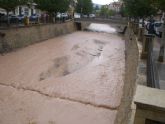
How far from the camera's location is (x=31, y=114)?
11844mm

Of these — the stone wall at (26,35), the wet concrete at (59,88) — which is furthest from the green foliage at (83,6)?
the wet concrete at (59,88)

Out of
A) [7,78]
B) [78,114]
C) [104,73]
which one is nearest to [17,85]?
[7,78]

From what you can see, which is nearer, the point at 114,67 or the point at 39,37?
the point at 114,67

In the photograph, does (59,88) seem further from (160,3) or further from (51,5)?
(51,5)

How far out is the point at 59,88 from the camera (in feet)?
50.5

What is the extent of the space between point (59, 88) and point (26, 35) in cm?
1367

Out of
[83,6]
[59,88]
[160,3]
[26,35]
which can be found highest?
[83,6]

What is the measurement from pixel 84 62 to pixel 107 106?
1035 cm

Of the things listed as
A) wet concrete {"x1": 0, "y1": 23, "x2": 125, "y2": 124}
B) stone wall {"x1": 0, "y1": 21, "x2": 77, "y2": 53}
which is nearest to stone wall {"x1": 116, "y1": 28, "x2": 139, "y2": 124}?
wet concrete {"x1": 0, "y1": 23, "x2": 125, "y2": 124}

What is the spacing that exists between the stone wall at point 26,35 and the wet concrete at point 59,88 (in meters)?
0.95

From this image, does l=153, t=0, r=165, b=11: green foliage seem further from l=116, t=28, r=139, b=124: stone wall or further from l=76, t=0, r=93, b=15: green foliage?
l=76, t=0, r=93, b=15: green foliage

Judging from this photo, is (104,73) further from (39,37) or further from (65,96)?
(39,37)

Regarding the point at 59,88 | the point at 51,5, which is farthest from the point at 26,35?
the point at 59,88

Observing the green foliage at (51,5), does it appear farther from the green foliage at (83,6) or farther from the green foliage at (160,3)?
the green foliage at (83,6)
